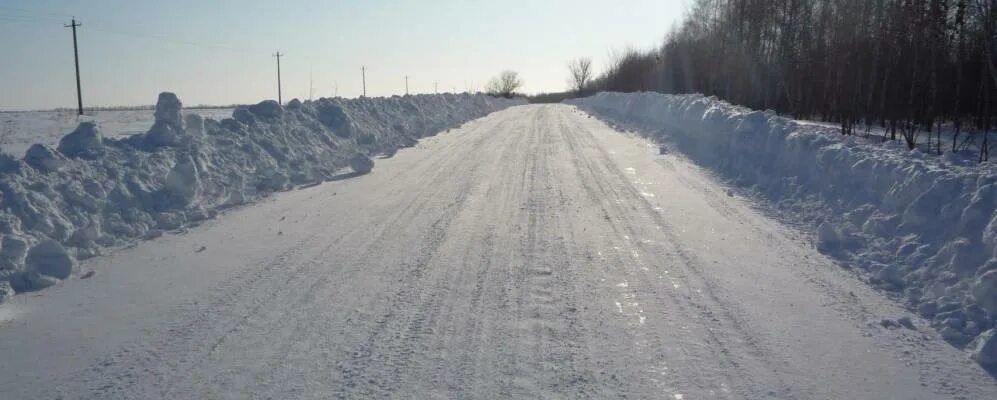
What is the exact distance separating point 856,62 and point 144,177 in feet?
63.0

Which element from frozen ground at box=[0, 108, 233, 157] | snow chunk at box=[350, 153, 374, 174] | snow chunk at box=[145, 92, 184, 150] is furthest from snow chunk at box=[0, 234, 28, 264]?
snow chunk at box=[350, 153, 374, 174]

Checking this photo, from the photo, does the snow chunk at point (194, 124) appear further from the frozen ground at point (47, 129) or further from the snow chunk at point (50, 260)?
the snow chunk at point (50, 260)

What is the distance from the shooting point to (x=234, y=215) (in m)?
8.23

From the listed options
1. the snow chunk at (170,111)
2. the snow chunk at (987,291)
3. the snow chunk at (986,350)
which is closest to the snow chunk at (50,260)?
the snow chunk at (170,111)

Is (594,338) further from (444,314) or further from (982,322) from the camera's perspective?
(982,322)

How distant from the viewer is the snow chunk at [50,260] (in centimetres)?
542

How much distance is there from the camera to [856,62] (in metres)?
18.5

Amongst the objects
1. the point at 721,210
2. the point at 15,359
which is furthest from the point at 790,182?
the point at 15,359

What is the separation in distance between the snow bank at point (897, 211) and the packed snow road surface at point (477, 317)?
34cm

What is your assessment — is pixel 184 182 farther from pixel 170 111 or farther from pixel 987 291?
pixel 987 291

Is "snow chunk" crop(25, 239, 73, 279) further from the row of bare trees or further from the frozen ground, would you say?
the row of bare trees

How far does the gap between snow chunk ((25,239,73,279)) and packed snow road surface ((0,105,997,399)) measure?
34cm

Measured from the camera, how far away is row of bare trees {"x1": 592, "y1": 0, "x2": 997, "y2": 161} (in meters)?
14.4

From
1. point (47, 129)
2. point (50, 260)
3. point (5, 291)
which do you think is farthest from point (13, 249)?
point (47, 129)
